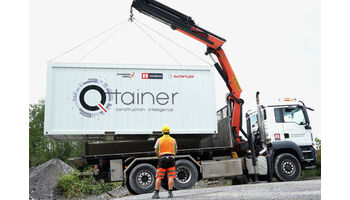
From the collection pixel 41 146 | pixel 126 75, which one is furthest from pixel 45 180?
pixel 41 146

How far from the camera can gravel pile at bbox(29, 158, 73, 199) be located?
17.3 metres

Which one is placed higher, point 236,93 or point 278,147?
point 236,93

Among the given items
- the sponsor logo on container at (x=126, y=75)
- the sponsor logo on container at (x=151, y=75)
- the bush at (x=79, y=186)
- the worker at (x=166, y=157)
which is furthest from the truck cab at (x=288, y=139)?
the bush at (x=79, y=186)

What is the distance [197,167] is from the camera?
9.30m

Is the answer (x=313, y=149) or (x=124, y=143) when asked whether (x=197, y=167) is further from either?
(x=313, y=149)

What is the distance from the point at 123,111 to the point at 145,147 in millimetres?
1280

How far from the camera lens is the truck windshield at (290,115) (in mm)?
10086

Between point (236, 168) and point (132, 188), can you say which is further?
point (236, 168)

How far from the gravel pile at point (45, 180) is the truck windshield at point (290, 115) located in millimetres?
12746

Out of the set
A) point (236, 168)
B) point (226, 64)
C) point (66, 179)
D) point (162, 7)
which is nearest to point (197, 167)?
point (236, 168)

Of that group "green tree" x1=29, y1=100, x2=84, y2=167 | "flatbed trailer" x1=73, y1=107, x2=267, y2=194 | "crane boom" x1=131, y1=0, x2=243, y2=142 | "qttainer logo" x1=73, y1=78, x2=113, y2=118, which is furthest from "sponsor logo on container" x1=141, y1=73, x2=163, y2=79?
"green tree" x1=29, y1=100, x2=84, y2=167

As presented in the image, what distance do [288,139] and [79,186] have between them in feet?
38.9

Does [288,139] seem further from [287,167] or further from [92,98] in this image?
[92,98]

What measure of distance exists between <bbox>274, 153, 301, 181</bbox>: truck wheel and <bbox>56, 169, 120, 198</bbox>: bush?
32.1ft
